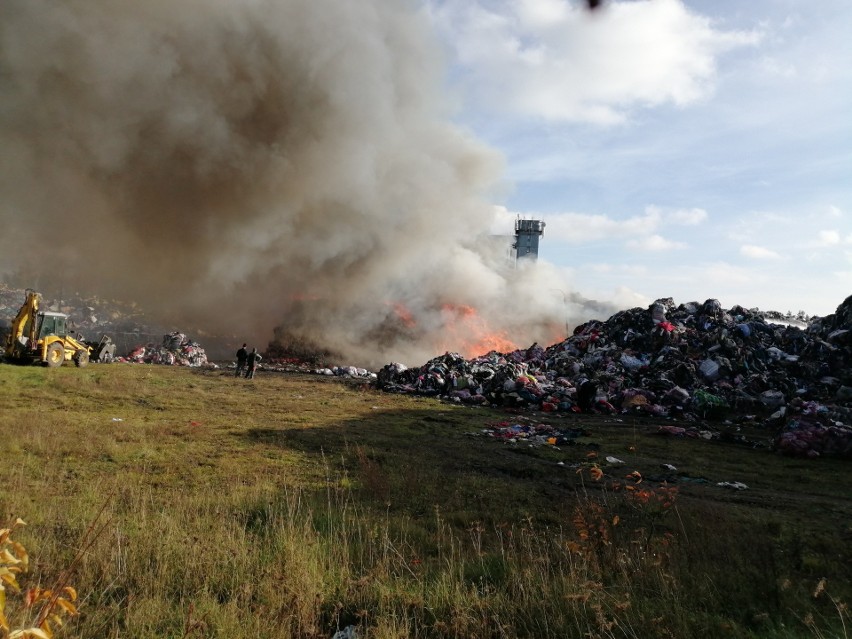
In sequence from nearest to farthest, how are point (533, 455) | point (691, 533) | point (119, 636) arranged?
point (119, 636)
point (691, 533)
point (533, 455)

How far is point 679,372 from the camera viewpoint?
54.6 ft

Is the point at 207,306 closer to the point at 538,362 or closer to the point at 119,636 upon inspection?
the point at 538,362

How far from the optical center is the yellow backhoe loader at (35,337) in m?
16.5

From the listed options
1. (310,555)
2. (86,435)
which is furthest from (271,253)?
(310,555)

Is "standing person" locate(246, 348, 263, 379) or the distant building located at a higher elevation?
the distant building

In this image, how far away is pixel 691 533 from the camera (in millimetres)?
5047

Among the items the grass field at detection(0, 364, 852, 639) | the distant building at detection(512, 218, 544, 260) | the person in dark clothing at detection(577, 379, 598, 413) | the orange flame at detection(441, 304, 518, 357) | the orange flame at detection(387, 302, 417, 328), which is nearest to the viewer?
the grass field at detection(0, 364, 852, 639)

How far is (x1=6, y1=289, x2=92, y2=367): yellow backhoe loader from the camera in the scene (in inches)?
650

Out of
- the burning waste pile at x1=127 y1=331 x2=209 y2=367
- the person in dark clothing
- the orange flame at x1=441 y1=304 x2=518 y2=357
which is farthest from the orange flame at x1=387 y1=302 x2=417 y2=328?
the person in dark clothing

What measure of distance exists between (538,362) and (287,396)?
10354mm

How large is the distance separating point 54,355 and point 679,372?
2038 cm

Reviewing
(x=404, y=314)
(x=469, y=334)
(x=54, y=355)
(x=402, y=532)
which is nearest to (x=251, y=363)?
(x=54, y=355)

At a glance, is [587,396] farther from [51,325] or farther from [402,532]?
[51,325]

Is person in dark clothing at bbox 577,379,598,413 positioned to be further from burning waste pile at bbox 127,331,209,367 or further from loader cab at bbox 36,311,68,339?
burning waste pile at bbox 127,331,209,367
